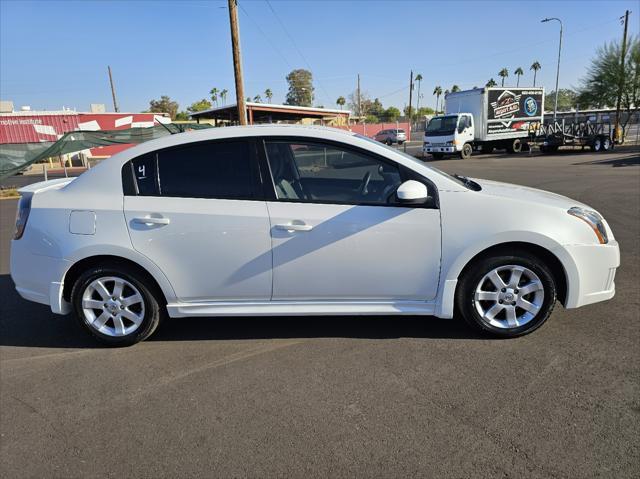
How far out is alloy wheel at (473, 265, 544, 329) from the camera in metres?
3.49

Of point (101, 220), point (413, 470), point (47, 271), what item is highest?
point (101, 220)

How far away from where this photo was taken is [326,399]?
9.55ft

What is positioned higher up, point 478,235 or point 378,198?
point 378,198

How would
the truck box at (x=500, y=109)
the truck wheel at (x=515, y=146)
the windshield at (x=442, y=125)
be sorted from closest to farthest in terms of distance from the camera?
the windshield at (x=442, y=125) → the truck box at (x=500, y=109) → the truck wheel at (x=515, y=146)

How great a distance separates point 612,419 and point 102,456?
281 cm

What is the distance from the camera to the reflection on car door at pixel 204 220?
341 cm

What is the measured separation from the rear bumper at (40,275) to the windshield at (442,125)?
23.6 metres

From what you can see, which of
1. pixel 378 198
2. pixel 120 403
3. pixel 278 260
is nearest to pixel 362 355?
pixel 278 260

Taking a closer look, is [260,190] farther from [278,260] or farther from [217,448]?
[217,448]

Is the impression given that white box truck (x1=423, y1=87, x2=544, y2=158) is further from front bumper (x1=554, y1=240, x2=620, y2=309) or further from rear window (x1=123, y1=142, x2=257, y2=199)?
rear window (x1=123, y1=142, x2=257, y2=199)

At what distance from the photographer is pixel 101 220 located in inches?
137

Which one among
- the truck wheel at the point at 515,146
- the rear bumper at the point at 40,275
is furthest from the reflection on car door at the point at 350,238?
the truck wheel at the point at 515,146

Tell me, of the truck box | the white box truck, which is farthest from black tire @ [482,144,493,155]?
the truck box

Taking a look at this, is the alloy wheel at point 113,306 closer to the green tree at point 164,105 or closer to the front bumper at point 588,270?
the front bumper at point 588,270
